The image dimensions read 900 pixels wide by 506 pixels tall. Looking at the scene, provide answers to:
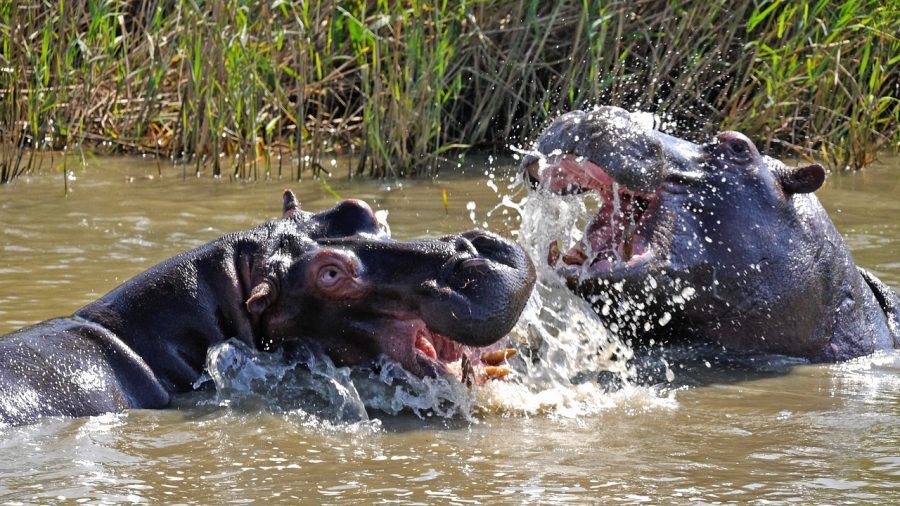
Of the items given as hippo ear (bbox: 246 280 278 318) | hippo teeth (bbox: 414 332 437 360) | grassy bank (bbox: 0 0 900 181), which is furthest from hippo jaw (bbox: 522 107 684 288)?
grassy bank (bbox: 0 0 900 181)

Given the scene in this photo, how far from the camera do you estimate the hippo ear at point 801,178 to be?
16.2ft

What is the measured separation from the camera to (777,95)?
864cm

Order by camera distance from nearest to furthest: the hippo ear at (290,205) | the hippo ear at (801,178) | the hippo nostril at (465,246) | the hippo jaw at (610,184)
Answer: the hippo nostril at (465,246), the hippo ear at (290,205), the hippo jaw at (610,184), the hippo ear at (801,178)

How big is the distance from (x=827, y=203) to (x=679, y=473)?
16.1ft

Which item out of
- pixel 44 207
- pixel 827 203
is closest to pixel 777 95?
pixel 827 203

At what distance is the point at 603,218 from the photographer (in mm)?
4844

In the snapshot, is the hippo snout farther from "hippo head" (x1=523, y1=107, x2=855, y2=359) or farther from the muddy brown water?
"hippo head" (x1=523, y1=107, x2=855, y2=359)

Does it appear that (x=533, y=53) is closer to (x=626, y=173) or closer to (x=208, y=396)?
(x=626, y=173)

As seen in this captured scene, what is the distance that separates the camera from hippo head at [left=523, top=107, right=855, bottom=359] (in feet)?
15.4

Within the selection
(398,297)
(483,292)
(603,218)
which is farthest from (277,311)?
(603,218)

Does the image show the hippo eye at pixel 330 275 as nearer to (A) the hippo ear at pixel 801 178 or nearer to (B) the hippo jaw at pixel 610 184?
(B) the hippo jaw at pixel 610 184

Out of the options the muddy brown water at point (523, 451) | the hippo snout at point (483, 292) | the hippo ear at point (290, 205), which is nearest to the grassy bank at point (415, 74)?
the muddy brown water at point (523, 451)

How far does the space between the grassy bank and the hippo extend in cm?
411

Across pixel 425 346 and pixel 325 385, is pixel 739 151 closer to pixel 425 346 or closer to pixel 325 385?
pixel 425 346
